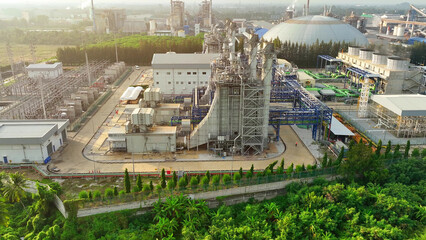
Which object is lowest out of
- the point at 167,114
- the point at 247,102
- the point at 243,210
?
the point at 243,210

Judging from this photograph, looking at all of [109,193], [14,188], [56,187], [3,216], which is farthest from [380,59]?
[3,216]

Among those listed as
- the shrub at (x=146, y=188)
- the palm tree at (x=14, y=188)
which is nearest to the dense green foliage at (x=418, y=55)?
the shrub at (x=146, y=188)

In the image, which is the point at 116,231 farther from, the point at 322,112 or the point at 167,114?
the point at 322,112

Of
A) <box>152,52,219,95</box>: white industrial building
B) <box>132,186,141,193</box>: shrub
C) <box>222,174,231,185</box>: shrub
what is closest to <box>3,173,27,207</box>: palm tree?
<box>132,186,141,193</box>: shrub

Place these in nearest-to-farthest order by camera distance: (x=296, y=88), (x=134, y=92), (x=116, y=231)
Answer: (x=116, y=231) → (x=296, y=88) → (x=134, y=92)

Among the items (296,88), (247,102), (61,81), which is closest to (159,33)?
(61,81)

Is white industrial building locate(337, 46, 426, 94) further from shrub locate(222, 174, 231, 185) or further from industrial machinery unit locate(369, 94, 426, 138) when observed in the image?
shrub locate(222, 174, 231, 185)
